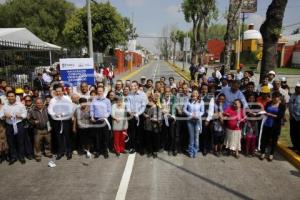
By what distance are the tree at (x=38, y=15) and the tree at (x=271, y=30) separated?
4177 cm

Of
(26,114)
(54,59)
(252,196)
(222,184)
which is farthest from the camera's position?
(54,59)

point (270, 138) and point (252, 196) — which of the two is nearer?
point (252, 196)

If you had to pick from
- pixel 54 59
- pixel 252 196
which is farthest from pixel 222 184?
pixel 54 59

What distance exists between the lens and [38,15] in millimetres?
47219

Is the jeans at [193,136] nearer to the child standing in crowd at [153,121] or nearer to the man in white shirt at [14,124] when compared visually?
the child standing in crowd at [153,121]

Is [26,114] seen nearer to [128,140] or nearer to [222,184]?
[128,140]

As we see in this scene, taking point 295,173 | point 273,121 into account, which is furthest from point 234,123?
point 295,173

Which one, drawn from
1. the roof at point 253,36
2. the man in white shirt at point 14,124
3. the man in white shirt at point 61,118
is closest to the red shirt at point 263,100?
the man in white shirt at point 61,118

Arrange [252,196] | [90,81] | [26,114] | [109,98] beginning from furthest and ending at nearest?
1. [90,81]
2. [109,98]
3. [26,114]
4. [252,196]

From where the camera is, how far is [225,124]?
756 centimetres

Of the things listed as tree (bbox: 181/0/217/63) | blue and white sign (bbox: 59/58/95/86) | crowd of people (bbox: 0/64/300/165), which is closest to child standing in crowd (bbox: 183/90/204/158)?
crowd of people (bbox: 0/64/300/165)

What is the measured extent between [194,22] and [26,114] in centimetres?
3408

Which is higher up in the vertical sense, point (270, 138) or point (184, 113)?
point (184, 113)

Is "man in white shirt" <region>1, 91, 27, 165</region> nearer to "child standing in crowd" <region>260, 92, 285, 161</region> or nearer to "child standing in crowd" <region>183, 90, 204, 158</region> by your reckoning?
"child standing in crowd" <region>183, 90, 204, 158</region>
